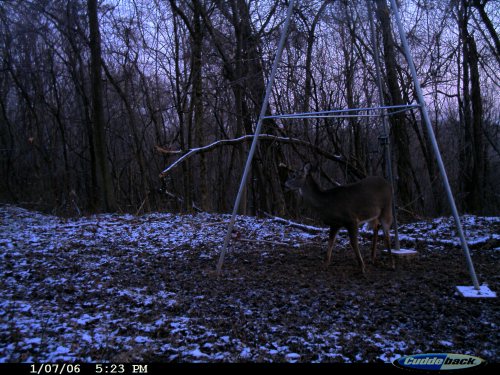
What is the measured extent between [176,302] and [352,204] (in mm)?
2975

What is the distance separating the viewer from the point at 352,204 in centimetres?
624

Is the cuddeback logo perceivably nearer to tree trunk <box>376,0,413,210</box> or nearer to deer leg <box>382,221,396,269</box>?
deer leg <box>382,221,396,269</box>

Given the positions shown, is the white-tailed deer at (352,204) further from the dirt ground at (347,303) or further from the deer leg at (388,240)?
the dirt ground at (347,303)

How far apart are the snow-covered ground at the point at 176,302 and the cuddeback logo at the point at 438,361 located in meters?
0.12

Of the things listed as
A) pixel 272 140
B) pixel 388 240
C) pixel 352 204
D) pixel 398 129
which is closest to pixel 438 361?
pixel 352 204

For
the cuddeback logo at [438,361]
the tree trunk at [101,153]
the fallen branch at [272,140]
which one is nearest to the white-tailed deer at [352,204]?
the cuddeback logo at [438,361]

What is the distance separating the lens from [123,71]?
24.8 meters

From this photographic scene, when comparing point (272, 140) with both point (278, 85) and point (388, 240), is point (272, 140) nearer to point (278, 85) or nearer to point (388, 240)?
point (278, 85)

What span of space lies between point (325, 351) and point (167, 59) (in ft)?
73.1

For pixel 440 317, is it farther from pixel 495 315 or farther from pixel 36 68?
pixel 36 68

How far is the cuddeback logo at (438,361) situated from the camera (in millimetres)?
2963

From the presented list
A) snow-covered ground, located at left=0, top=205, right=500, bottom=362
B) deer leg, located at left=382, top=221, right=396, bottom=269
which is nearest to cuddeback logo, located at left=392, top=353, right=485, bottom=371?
snow-covered ground, located at left=0, top=205, right=500, bottom=362

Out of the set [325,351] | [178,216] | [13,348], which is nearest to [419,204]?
[178,216]

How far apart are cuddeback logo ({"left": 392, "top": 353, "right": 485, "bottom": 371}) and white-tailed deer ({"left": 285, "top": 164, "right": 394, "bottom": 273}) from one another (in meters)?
2.79
